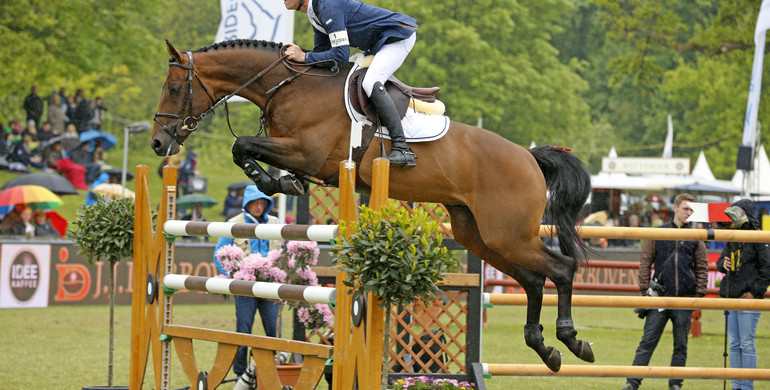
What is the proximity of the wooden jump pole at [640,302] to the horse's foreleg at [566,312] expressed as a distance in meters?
0.29

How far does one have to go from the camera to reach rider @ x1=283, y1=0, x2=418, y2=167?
5.17 metres

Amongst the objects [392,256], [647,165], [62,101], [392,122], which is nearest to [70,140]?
[62,101]

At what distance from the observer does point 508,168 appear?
5.55 meters

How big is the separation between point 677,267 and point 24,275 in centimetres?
923

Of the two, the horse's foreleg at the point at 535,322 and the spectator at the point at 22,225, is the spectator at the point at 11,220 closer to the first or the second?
the spectator at the point at 22,225

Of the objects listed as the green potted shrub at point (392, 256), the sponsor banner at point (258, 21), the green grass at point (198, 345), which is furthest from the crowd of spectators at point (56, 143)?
A: the green potted shrub at point (392, 256)

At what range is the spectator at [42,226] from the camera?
14.5 m

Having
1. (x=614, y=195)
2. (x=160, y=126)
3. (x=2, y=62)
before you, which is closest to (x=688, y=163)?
(x=614, y=195)

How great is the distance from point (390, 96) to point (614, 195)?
2020 cm

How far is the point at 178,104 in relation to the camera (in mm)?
5316

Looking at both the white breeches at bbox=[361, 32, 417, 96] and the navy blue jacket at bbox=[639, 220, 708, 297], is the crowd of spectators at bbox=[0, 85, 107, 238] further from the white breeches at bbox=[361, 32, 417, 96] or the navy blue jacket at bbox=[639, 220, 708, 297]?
the white breeches at bbox=[361, 32, 417, 96]

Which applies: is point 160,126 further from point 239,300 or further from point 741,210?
point 741,210

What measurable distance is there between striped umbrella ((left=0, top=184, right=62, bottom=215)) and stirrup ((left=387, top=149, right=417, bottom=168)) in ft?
36.8

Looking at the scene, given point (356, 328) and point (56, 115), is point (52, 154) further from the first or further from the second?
point (356, 328)
